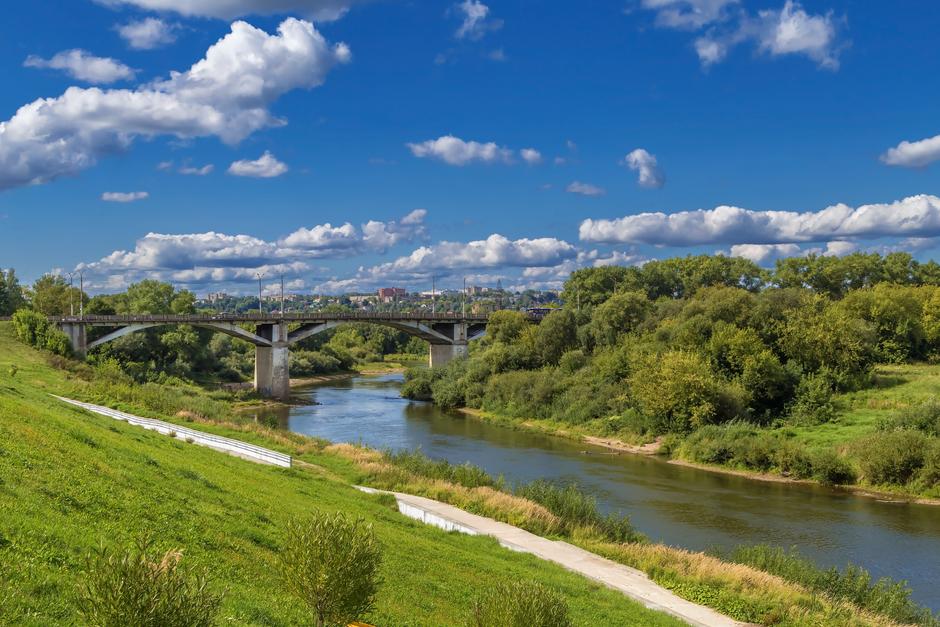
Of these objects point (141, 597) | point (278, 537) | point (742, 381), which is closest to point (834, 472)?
point (742, 381)

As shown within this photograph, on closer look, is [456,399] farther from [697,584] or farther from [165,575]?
[165,575]

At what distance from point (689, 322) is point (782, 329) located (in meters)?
6.42

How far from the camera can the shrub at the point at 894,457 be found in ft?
121

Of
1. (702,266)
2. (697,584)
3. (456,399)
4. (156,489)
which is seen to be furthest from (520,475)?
(702,266)

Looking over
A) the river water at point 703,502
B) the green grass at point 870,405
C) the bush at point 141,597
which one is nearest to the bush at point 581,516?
the river water at point 703,502

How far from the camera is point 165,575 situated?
6.33 metres

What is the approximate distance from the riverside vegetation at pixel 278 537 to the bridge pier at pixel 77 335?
4337 cm

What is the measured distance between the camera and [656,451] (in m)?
48.3

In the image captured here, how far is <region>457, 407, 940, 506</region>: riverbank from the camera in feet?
118

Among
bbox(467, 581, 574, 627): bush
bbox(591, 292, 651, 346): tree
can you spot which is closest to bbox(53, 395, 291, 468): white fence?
bbox(467, 581, 574, 627): bush

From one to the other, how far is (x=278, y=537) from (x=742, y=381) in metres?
43.0

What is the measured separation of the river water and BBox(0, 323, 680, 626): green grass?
1287 centimetres

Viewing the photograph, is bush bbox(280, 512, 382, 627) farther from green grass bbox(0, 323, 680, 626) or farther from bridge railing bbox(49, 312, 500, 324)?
bridge railing bbox(49, 312, 500, 324)

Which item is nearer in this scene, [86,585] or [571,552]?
[86,585]
